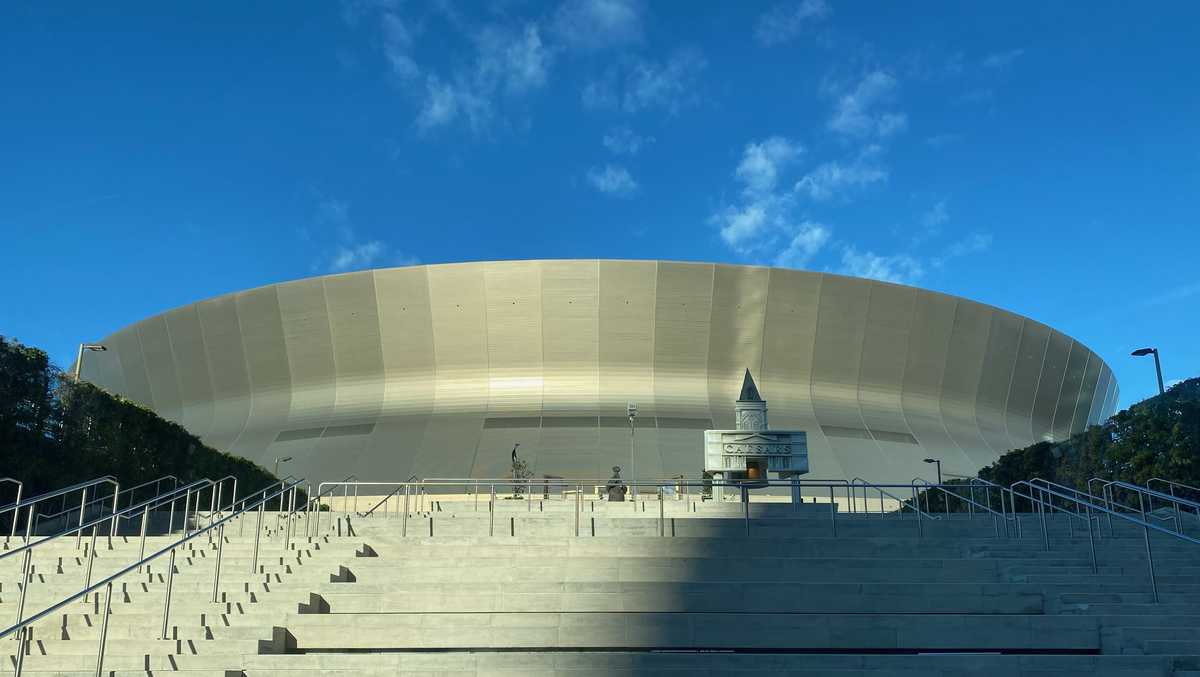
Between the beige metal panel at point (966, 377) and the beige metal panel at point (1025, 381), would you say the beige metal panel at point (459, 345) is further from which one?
the beige metal panel at point (1025, 381)

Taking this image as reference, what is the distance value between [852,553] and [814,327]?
30.9 m

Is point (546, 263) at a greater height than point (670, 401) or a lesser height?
greater

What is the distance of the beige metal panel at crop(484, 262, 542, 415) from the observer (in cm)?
3966

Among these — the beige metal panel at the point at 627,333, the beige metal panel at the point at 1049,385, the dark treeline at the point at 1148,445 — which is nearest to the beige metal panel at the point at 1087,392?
the beige metal panel at the point at 1049,385

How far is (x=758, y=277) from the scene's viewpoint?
3981 centimetres

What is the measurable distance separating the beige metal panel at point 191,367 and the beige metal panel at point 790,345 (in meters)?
25.9

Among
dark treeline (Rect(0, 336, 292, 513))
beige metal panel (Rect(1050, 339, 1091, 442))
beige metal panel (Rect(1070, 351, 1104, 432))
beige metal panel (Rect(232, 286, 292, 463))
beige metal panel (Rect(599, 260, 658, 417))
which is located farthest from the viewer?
beige metal panel (Rect(1070, 351, 1104, 432))

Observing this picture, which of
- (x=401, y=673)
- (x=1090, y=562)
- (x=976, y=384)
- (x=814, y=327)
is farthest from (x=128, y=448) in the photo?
(x=976, y=384)

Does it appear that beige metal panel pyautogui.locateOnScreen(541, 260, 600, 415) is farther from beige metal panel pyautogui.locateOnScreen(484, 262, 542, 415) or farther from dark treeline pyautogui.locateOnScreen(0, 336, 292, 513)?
dark treeline pyautogui.locateOnScreen(0, 336, 292, 513)

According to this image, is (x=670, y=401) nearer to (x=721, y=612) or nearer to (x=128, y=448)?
(x=128, y=448)

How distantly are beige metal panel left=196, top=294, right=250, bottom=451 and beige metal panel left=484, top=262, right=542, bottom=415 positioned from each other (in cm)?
1215

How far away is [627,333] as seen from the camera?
4000cm

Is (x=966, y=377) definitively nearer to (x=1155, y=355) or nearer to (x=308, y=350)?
(x=1155, y=355)

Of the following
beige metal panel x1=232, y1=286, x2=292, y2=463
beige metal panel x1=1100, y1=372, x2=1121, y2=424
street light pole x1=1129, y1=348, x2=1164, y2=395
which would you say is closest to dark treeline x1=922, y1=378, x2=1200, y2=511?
street light pole x1=1129, y1=348, x2=1164, y2=395
